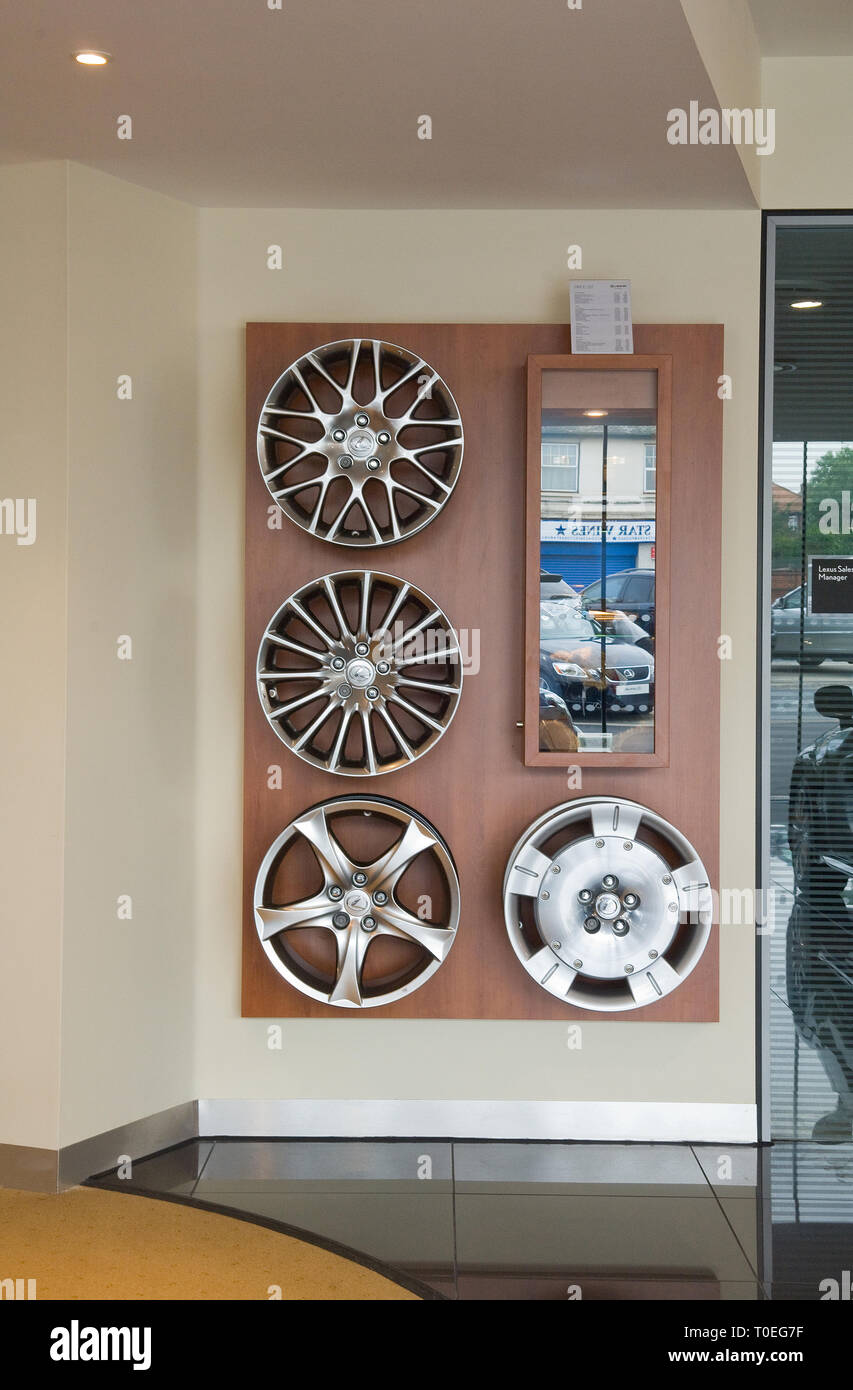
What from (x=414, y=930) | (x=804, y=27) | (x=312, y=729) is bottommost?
(x=414, y=930)

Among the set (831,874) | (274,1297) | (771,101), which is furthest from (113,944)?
(771,101)

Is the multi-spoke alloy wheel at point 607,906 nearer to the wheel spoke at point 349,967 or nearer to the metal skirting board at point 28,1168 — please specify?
the wheel spoke at point 349,967

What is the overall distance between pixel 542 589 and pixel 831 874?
133cm

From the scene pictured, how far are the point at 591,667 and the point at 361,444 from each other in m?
0.97

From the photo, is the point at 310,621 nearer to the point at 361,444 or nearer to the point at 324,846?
the point at 361,444

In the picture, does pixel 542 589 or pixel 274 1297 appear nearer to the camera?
pixel 274 1297

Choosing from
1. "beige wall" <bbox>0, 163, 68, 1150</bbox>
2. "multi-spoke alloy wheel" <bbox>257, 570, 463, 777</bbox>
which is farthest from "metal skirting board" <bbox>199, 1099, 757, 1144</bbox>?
"multi-spoke alloy wheel" <bbox>257, 570, 463, 777</bbox>

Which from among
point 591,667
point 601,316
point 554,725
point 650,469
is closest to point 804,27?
point 601,316

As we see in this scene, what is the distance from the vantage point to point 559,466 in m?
3.69

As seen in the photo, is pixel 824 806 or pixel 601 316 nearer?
pixel 601 316

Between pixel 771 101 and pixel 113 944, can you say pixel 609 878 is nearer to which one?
pixel 113 944

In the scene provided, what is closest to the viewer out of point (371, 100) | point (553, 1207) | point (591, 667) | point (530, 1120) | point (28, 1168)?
point (371, 100)

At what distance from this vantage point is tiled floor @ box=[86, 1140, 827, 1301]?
2961 mm

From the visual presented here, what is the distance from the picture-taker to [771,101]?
3.87 metres
